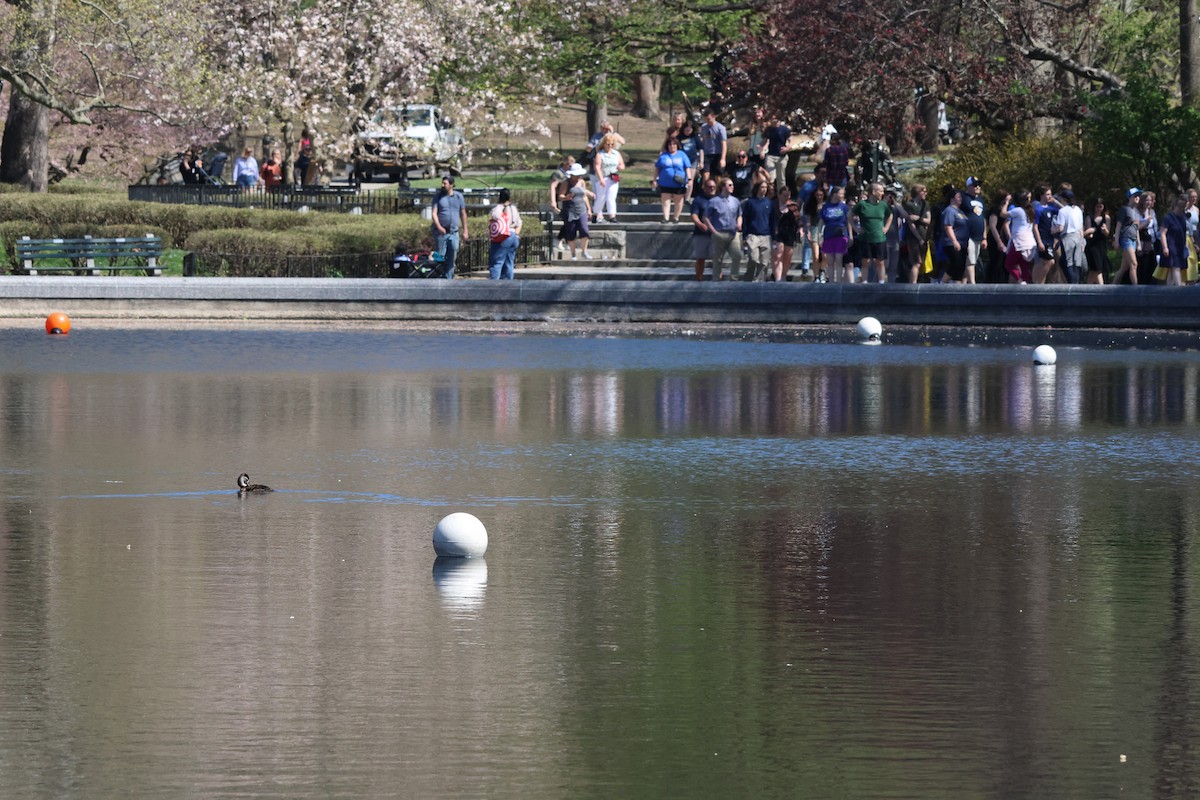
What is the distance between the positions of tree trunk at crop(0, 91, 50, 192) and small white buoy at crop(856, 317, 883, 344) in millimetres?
22464

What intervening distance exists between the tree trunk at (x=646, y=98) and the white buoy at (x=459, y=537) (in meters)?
63.3

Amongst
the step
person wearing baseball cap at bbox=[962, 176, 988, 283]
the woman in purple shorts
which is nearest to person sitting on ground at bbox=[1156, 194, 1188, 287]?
person wearing baseball cap at bbox=[962, 176, 988, 283]

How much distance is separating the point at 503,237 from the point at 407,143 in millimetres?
19393

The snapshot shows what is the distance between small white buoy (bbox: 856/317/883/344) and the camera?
82.8 feet

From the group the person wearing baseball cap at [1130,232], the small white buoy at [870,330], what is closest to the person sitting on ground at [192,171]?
the small white buoy at [870,330]

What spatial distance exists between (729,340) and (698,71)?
28.8 m

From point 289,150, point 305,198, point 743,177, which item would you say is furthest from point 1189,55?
point 289,150

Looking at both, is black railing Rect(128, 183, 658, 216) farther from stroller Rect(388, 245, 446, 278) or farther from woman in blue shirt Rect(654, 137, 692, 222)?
stroller Rect(388, 245, 446, 278)

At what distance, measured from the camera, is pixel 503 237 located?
2914cm

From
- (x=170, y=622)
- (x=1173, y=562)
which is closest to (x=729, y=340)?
(x=1173, y=562)

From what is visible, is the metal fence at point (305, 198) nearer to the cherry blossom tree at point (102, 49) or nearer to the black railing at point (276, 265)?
the cherry blossom tree at point (102, 49)

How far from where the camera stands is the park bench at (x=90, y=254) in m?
31.3

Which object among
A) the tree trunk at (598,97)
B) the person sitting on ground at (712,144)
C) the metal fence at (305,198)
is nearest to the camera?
the person sitting on ground at (712,144)

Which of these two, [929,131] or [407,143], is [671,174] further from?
[929,131]
